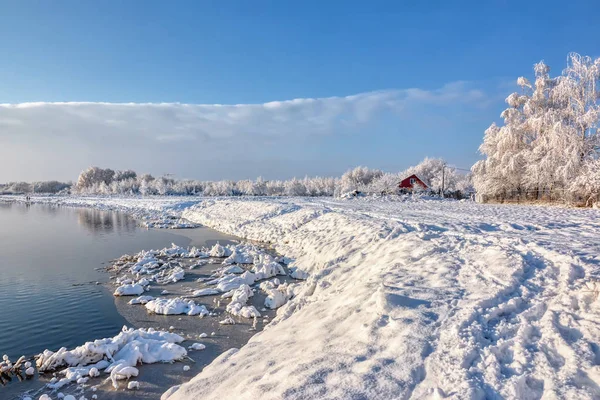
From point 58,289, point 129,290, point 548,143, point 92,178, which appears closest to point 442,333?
point 129,290

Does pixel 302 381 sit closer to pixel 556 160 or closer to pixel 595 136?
pixel 556 160

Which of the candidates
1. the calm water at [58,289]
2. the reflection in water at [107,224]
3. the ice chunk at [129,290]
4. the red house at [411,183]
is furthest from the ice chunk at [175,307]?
the red house at [411,183]

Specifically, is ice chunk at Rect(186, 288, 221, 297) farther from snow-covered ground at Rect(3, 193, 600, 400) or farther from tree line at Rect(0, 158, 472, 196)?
tree line at Rect(0, 158, 472, 196)

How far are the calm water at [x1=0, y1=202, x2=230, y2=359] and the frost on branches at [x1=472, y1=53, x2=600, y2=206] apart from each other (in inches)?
919

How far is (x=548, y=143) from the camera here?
2741cm

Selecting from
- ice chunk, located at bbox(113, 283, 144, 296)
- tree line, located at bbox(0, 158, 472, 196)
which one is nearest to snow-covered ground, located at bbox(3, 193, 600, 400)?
ice chunk, located at bbox(113, 283, 144, 296)

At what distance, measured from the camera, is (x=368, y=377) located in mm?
3834

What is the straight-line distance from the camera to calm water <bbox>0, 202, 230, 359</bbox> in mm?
7410

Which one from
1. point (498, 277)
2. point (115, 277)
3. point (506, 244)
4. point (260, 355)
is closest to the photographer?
point (260, 355)

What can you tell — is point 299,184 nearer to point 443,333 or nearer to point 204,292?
point 204,292

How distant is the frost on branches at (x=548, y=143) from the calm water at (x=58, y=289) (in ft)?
76.6

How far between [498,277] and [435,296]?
1.32 meters

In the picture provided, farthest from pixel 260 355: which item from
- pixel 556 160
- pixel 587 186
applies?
pixel 556 160

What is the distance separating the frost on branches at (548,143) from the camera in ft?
80.8
